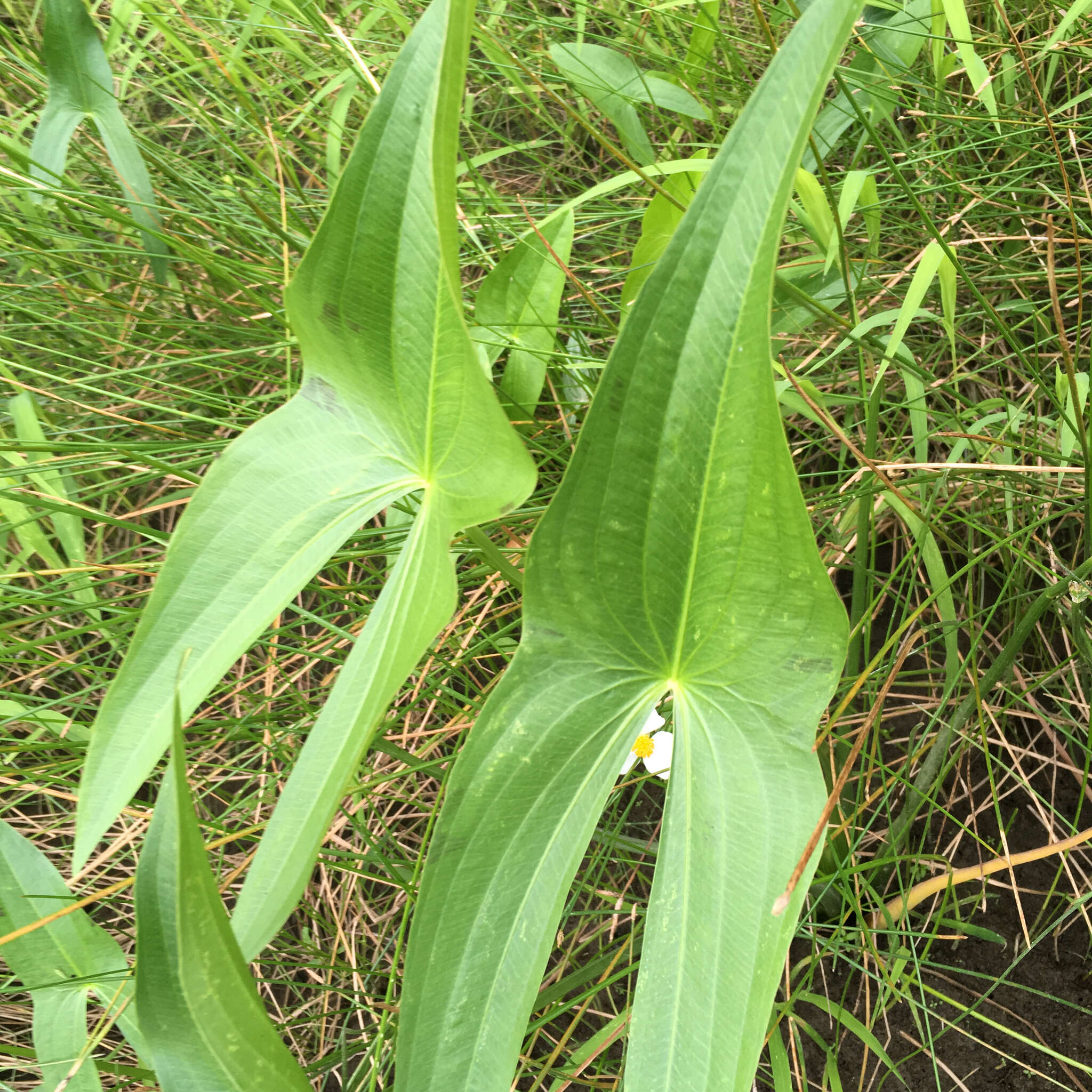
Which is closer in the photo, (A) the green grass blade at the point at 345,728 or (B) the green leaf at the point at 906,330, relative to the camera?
(A) the green grass blade at the point at 345,728

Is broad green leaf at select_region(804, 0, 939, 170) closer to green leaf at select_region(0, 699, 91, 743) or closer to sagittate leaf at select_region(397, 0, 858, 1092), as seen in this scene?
sagittate leaf at select_region(397, 0, 858, 1092)

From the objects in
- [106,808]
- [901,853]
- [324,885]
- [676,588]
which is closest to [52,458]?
[324,885]

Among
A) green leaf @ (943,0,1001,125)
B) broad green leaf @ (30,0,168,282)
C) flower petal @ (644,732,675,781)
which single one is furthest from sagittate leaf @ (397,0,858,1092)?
broad green leaf @ (30,0,168,282)

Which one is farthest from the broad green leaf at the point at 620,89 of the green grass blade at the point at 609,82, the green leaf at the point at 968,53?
the green leaf at the point at 968,53

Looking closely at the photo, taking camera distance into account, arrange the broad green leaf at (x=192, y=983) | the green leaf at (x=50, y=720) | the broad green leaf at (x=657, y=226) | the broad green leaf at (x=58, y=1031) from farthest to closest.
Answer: the green leaf at (x=50, y=720) → the broad green leaf at (x=657, y=226) → the broad green leaf at (x=58, y=1031) → the broad green leaf at (x=192, y=983)

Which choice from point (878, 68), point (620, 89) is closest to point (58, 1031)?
point (620, 89)

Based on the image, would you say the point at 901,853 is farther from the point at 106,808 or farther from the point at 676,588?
the point at 106,808

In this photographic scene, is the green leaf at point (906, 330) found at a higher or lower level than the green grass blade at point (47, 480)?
lower

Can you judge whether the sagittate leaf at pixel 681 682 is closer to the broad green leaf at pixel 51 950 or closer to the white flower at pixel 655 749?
the white flower at pixel 655 749
